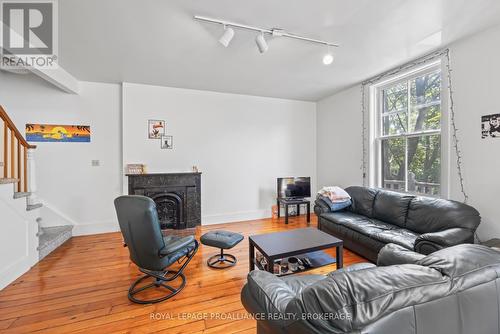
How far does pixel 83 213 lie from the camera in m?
3.94

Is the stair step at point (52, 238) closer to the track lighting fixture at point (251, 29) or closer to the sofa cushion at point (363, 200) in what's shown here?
the track lighting fixture at point (251, 29)

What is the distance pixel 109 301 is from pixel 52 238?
2035 mm

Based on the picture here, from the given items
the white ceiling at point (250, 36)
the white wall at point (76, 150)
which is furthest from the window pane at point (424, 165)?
the white wall at point (76, 150)

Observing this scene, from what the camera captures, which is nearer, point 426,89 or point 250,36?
point 250,36

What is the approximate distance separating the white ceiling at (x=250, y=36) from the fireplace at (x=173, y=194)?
1815mm

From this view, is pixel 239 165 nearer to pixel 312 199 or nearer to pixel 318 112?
pixel 312 199

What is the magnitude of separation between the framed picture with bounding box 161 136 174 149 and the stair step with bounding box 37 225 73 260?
214cm

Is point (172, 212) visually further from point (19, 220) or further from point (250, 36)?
point (250, 36)

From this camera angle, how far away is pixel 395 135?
3623 millimetres

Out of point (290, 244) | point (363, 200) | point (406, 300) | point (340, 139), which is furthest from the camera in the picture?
point (340, 139)

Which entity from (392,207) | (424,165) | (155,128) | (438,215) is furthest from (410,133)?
(155,128)

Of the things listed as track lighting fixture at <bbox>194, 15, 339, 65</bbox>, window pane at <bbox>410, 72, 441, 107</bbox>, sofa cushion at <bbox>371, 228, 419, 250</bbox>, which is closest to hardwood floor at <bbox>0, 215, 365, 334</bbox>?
sofa cushion at <bbox>371, 228, 419, 250</bbox>

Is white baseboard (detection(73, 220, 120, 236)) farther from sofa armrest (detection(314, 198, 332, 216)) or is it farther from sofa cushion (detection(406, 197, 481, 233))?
sofa cushion (detection(406, 197, 481, 233))

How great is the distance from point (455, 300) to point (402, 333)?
1.03ft
